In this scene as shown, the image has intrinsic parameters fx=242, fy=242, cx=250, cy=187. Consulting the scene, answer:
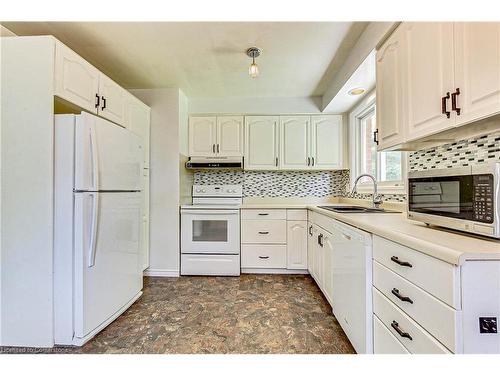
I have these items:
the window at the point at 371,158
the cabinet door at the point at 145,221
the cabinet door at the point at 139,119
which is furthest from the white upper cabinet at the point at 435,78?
the cabinet door at the point at 145,221

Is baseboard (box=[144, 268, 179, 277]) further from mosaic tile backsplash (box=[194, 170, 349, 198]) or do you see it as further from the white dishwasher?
the white dishwasher

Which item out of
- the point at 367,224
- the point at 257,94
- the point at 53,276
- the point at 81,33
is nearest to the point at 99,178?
the point at 53,276

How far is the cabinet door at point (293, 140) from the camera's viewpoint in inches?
129

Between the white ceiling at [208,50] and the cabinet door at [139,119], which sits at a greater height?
the white ceiling at [208,50]

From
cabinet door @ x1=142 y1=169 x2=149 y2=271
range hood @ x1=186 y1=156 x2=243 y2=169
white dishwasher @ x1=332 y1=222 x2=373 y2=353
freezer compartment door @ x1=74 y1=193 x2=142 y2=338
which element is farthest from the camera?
range hood @ x1=186 y1=156 x2=243 y2=169

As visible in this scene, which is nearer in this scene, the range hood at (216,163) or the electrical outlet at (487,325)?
the electrical outlet at (487,325)

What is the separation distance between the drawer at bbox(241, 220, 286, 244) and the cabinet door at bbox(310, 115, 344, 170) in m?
0.97

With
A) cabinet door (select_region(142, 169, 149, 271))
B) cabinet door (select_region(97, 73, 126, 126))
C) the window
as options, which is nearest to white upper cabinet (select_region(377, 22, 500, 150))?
the window

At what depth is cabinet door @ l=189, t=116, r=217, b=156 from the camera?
331 centimetres

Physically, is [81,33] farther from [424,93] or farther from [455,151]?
[455,151]

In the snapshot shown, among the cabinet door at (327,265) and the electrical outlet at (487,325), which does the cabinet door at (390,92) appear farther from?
the electrical outlet at (487,325)

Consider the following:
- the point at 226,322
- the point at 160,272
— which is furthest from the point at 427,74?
the point at 160,272

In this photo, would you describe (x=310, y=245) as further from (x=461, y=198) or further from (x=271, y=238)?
(x=461, y=198)

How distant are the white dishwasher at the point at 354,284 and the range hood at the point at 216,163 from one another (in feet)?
5.64
